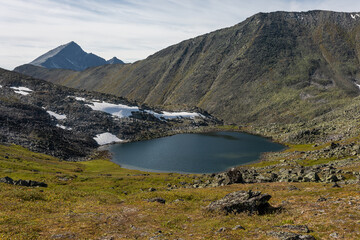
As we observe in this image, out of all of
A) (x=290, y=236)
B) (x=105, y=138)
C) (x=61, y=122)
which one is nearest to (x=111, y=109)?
(x=105, y=138)

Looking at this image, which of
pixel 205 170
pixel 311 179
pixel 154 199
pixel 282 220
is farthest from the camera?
pixel 205 170

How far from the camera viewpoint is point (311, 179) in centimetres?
5203

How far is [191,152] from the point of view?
432ft

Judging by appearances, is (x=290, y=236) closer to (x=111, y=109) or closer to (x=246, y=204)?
(x=246, y=204)

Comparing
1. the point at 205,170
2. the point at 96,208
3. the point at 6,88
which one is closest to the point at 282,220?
the point at 96,208

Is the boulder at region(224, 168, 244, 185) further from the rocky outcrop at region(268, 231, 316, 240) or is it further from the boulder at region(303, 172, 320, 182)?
the rocky outcrop at region(268, 231, 316, 240)

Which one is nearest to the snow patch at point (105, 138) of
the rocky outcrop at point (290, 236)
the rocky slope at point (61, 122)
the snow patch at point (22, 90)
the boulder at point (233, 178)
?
the rocky slope at point (61, 122)

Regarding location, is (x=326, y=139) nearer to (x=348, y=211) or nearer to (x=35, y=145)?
(x=348, y=211)

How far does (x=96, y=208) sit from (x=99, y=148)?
11351 centimetres

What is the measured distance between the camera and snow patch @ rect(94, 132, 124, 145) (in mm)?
152875

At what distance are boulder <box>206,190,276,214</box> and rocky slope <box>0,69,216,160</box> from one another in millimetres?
103824

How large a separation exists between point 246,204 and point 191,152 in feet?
340

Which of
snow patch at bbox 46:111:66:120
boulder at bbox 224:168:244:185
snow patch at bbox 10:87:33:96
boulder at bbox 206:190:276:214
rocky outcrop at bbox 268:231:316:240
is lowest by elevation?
boulder at bbox 224:168:244:185

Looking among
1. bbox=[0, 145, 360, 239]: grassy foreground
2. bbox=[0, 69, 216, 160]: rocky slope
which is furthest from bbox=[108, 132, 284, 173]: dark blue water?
bbox=[0, 145, 360, 239]: grassy foreground
